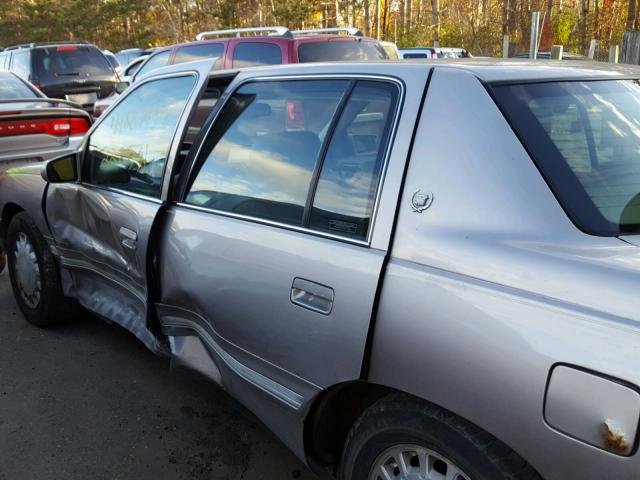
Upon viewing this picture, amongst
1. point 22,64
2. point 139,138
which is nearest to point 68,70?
point 22,64

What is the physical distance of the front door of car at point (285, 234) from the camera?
191cm

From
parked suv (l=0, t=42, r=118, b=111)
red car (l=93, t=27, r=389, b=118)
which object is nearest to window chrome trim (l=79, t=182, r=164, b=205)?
red car (l=93, t=27, r=389, b=118)

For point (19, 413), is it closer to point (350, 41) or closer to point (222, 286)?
point (222, 286)

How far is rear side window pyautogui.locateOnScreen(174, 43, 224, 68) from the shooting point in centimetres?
827

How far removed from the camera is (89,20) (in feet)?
141

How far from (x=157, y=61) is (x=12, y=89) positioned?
2744 millimetres

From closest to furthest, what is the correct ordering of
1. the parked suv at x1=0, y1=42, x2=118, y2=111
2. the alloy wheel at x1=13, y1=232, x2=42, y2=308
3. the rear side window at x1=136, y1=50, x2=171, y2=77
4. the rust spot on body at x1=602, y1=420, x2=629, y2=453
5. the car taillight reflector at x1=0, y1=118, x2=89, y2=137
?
the rust spot on body at x1=602, y1=420, x2=629, y2=453
the alloy wheel at x1=13, y1=232, x2=42, y2=308
the car taillight reflector at x1=0, y1=118, x2=89, y2=137
the rear side window at x1=136, y1=50, x2=171, y2=77
the parked suv at x1=0, y1=42, x2=118, y2=111

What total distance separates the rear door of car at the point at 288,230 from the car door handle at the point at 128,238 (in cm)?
21

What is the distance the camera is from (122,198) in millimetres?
3047

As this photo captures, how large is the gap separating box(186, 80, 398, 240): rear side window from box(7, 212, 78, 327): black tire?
5.42ft

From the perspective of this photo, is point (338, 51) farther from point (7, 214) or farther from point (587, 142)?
point (587, 142)

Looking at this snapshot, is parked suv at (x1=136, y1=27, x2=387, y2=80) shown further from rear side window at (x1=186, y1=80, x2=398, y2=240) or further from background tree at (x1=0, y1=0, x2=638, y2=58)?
background tree at (x1=0, y1=0, x2=638, y2=58)

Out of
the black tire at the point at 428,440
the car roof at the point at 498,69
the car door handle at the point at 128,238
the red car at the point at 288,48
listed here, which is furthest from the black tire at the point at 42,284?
the red car at the point at 288,48

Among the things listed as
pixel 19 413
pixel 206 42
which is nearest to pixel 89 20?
pixel 206 42
